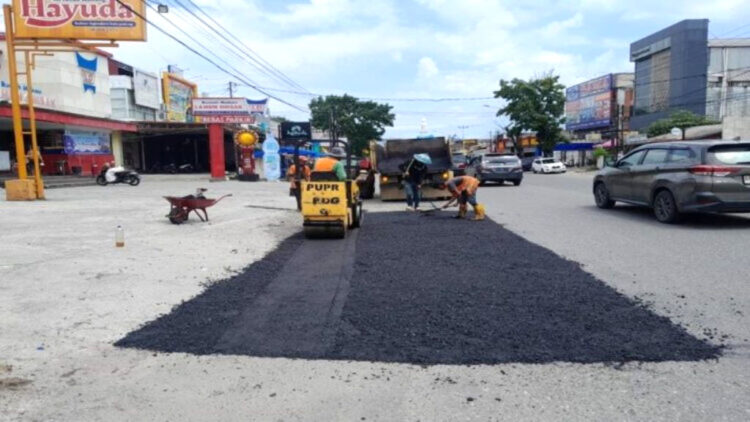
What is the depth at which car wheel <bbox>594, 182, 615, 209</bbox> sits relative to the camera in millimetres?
13594

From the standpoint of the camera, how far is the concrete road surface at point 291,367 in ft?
11.3

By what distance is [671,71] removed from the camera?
53.2 metres

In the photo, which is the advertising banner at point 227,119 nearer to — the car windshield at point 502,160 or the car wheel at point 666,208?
the car windshield at point 502,160

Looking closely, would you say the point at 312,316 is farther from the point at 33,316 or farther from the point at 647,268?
the point at 647,268

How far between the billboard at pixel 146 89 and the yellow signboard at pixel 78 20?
24445mm

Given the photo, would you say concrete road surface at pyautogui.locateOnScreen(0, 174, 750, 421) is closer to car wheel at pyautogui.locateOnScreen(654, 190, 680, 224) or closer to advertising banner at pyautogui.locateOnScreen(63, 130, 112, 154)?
car wheel at pyautogui.locateOnScreen(654, 190, 680, 224)

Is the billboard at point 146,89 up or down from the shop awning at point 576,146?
up

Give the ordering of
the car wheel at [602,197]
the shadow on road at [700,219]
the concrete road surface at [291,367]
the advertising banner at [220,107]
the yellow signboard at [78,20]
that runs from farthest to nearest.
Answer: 1. the advertising banner at [220,107]
2. the yellow signboard at [78,20]
3. the car wheel at [602,197]
4. the shadow on road at [700,219]
5. the concrete road surface at [291,367]

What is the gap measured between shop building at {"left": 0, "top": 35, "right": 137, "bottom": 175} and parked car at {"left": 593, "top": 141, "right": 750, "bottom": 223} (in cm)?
2493

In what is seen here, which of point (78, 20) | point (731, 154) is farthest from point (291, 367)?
Result: point (78, 20)

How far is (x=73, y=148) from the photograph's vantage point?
103 feet

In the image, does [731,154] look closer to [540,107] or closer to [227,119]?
[227,119]

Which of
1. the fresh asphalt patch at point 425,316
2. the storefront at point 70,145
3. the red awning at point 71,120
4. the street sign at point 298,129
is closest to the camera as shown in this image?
the fresh asphalt patch at point 425,316

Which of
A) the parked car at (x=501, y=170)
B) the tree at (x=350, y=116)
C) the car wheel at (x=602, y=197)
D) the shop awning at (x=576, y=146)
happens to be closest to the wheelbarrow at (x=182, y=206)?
the car wheel at (x=602, y=197)
